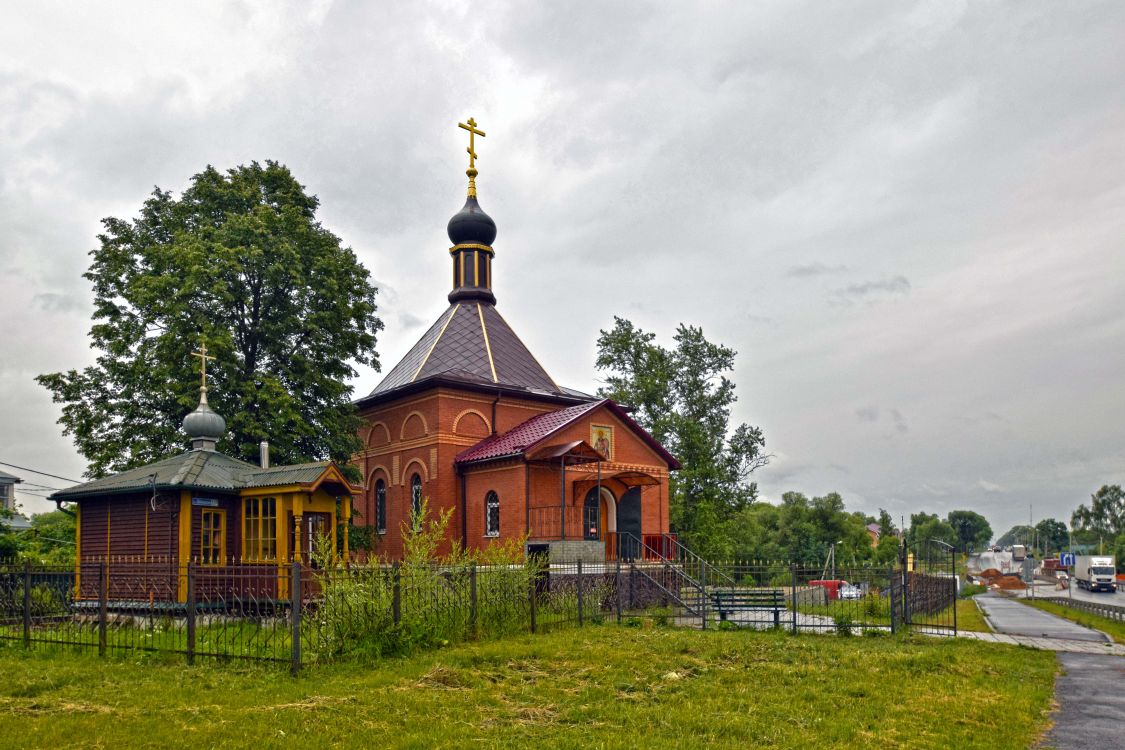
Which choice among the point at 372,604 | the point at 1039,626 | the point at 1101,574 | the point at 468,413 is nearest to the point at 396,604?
the point at 372,604

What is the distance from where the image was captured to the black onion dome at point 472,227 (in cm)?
2988

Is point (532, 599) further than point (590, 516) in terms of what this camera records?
No

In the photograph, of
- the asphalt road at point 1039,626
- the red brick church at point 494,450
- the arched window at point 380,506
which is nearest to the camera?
the asphalt road at point 1039,626

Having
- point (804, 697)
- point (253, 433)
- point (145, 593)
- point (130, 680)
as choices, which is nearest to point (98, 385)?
point (253, 433)

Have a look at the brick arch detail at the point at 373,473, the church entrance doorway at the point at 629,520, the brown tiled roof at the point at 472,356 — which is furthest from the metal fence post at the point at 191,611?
the brick arch detail at the point at 373,473

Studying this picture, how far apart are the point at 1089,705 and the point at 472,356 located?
19656 mm

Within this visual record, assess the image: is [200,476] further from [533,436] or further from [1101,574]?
[1101,574]

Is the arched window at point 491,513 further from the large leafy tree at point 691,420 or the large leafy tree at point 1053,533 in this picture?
the large leafy tree at point 1053,533

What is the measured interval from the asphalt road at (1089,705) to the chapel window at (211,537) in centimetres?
1357

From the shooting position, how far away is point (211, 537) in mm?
16828

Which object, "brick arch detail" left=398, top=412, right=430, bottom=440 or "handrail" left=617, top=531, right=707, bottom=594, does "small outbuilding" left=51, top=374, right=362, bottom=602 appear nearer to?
"handrail" left=617, top=531, right=707, bottom=594

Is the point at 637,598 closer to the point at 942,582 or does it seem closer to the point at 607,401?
the point at 607,401

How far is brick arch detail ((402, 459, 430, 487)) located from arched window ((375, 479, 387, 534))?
49.0 inches

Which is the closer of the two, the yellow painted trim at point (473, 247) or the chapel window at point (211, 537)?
the chapel window at point (211, 537)
